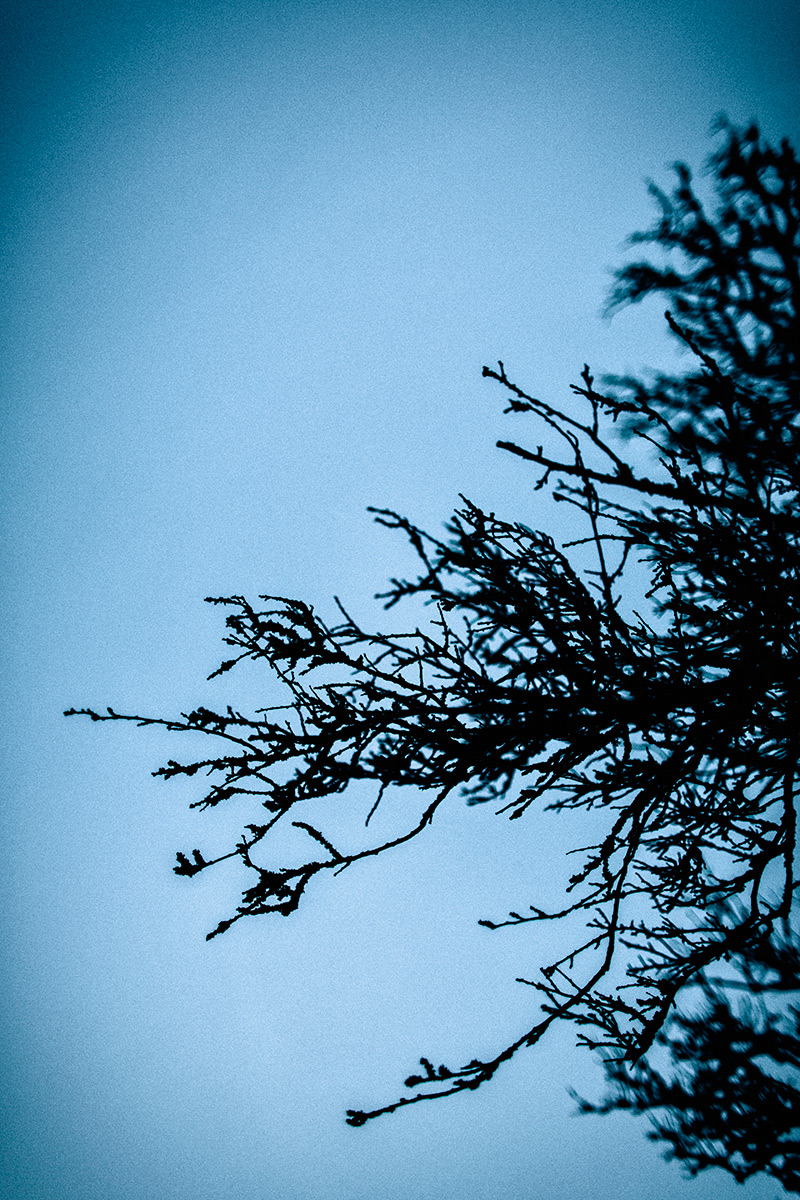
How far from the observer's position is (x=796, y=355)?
3.22 metres

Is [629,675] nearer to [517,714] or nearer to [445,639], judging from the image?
[517,714]

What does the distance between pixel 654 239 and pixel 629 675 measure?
3454 millimetres

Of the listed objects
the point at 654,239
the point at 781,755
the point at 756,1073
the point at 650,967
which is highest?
the point at 654,239

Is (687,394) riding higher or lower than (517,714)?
higher

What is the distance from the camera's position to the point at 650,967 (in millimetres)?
2516

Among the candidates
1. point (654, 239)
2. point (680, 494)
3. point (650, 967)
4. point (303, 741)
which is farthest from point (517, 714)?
point (654, 239)

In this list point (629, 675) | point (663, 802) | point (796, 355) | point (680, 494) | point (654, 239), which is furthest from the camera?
point (654, 239)

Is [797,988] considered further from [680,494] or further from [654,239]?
[654,239]

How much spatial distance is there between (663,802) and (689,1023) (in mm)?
1944

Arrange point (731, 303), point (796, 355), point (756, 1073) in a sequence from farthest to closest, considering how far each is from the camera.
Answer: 1. point (731, 303)
2. point (796, 355)
3. point (756, 1073)

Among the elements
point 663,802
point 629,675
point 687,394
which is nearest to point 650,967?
point 663,802

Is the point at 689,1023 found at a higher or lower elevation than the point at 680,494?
A: lower

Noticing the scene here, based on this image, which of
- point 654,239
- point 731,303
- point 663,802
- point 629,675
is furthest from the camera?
point 654,239

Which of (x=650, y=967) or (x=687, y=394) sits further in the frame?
(x=687, y=394)
